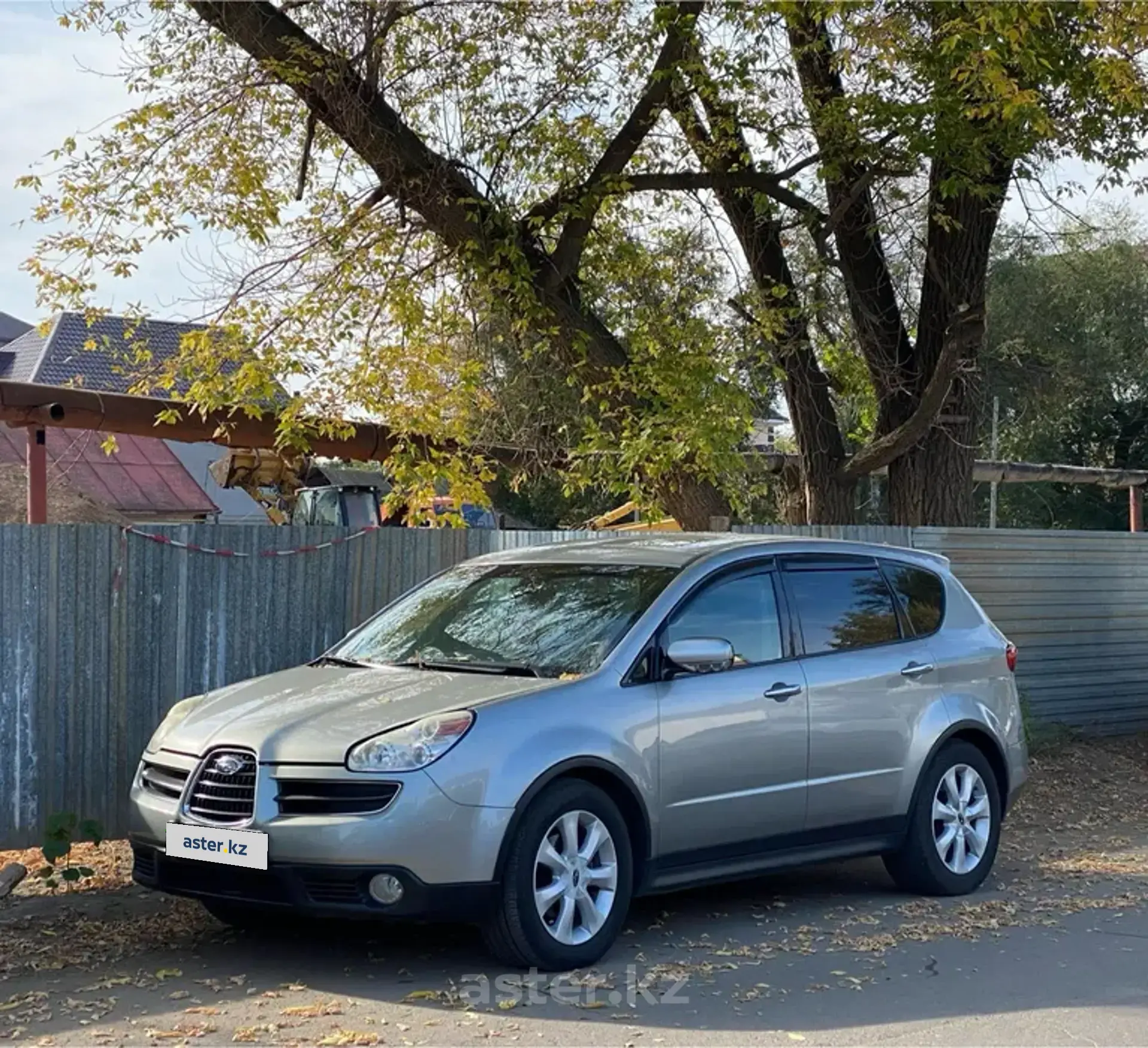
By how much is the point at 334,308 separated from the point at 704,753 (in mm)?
6484

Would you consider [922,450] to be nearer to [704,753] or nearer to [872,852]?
[872,852]

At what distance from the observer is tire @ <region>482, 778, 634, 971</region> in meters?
5.94

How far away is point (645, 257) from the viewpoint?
13016mm

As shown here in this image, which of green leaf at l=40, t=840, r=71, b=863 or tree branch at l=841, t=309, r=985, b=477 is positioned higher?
tree branch at l=841, t=309, r=985, b=477

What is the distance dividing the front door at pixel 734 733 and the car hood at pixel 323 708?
724mm

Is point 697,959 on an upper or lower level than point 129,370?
lower

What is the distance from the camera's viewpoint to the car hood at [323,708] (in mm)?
6047

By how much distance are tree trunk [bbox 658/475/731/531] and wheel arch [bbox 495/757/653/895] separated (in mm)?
6014

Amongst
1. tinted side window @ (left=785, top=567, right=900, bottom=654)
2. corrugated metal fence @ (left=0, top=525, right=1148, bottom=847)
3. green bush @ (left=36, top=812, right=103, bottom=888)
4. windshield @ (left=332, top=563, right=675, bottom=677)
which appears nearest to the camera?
windshield @ (left=332, top=563, right=675, bottom=677)

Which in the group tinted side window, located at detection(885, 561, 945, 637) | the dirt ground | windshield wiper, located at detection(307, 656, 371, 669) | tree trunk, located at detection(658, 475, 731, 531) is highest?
tree trunk, located at detection(658, 475, 731, 531)

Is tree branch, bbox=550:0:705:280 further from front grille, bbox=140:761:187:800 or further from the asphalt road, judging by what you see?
front grille, bbox=140:761:187:800

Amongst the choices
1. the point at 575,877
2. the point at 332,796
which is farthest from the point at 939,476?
the point at 332,796

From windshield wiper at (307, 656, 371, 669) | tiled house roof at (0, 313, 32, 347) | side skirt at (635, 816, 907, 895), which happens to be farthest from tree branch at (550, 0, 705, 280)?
tiled house roof at (0, 313, 32, 347)

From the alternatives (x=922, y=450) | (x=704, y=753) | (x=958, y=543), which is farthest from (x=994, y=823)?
(x=922, y=450)
